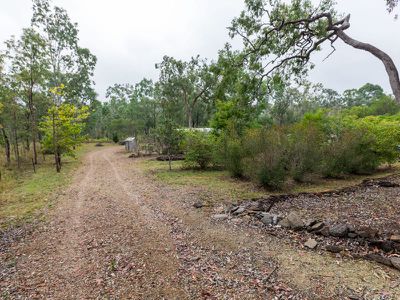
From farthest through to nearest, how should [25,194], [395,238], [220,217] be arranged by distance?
[25,194] < [220,217] < [395,238]

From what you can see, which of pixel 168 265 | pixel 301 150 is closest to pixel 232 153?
pixel 301 150

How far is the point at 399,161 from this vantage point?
14.8 m

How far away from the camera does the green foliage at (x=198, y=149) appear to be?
46.6ft

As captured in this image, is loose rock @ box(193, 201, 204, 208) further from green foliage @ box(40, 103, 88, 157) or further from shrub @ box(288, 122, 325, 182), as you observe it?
green foliage @ box(40, 103, 88, 157)

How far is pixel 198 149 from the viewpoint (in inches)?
560

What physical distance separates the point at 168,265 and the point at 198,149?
10.2m

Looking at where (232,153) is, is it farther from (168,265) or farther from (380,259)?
(168,265)

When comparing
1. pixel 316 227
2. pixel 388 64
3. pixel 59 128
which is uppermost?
pixel 388 64

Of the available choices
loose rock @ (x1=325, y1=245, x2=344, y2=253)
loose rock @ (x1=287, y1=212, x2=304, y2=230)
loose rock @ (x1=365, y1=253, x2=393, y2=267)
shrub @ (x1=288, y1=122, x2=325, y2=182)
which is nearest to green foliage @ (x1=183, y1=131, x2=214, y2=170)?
shrub @ (x1=288, y1=122, x2=325, y2=182)

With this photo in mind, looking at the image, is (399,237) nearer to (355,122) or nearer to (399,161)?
(355,122)

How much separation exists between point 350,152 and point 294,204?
230 inches

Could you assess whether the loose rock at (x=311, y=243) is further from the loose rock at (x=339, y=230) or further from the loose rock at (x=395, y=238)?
the loose rock at (x=395, y=238)

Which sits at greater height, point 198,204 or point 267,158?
point 267,158

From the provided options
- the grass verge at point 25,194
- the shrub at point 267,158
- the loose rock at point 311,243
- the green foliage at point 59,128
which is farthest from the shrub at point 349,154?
the green foliage at point 59,128
